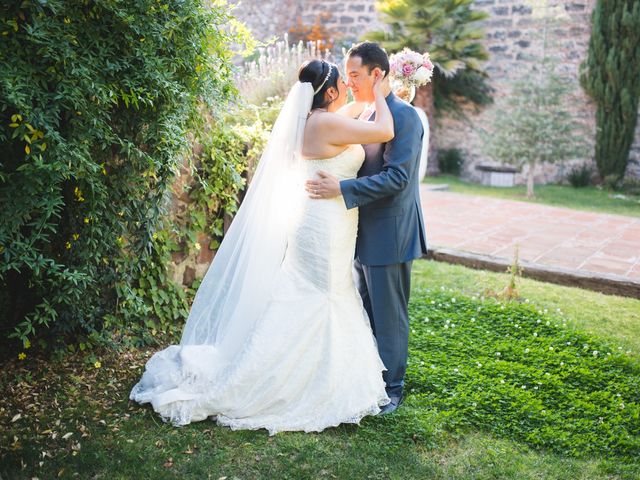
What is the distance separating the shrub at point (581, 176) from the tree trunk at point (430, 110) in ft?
8.10

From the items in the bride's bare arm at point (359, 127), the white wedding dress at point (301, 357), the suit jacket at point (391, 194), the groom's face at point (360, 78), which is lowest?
the white wedding dress at point (301, 357)

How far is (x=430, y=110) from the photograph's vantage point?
12.1 metres

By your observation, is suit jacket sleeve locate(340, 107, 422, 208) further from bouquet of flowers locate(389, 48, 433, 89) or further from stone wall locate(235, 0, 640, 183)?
stone wall locate(235, 0, 640, 183)

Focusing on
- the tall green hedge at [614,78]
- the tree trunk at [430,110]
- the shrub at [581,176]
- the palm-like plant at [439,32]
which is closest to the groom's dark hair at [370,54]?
the palm-like plant at [439,32]

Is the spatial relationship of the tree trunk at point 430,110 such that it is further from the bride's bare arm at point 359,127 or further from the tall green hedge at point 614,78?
the bride's bare arm at point 359,127

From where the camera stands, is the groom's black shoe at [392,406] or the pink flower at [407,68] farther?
the pink flower at [407,68]

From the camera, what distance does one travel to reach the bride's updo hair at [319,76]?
329cm

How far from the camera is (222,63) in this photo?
3975mm

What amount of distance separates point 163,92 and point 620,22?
942 centimetres

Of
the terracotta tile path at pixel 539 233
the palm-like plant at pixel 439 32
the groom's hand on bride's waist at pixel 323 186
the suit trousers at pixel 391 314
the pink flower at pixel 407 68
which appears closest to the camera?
the groom's hand on bride's waist at pixel 323 186

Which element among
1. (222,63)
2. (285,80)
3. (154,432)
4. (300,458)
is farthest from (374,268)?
(285,80)

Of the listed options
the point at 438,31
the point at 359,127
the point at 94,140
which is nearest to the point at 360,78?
the point at 359,127

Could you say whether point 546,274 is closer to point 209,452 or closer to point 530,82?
point 209,452

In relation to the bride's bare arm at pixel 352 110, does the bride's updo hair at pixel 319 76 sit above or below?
above
